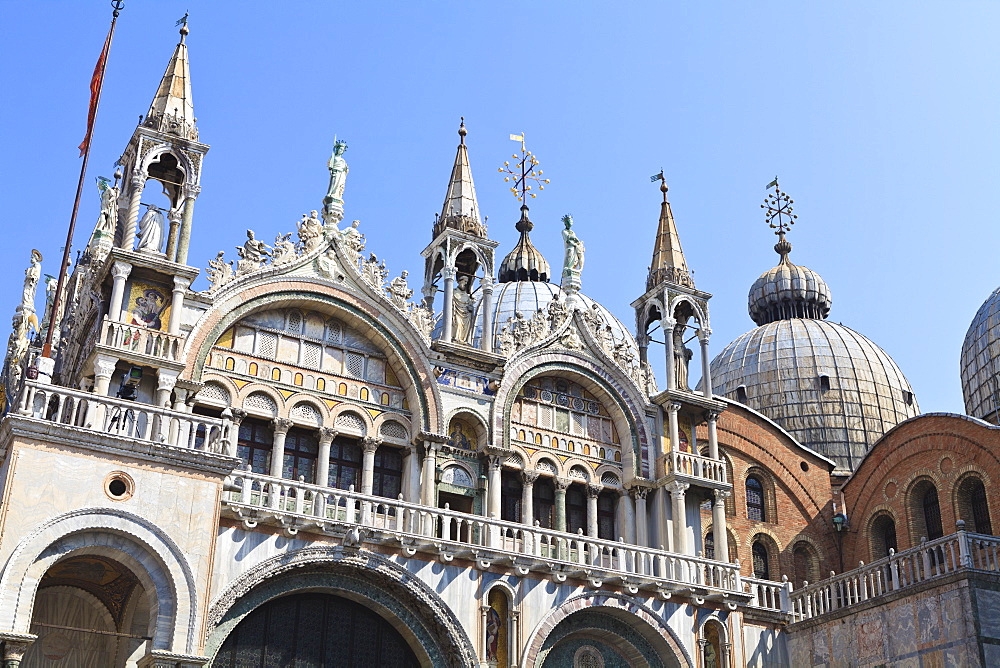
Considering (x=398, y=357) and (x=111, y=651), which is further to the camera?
(x=398, y=357)

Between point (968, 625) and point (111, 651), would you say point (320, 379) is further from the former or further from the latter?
point (968, 625)

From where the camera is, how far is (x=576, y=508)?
26.8 metres

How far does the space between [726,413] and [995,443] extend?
819cm

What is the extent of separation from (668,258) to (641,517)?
6797 millimetres

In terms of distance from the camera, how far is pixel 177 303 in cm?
2256

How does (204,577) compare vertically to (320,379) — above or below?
below

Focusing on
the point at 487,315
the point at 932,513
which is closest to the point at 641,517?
the point at 487,315

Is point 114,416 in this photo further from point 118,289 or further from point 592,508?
point 592,508

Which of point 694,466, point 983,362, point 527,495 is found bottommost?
point 527,495

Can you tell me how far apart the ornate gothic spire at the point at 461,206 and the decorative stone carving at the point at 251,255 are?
4.91 metres

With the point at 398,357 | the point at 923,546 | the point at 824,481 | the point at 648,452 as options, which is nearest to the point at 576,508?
the point at 648,452

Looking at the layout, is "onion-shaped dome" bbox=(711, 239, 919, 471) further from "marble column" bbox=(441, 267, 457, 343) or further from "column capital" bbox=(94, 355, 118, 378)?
"column capital" bbox=(94, 355, 118, 378)

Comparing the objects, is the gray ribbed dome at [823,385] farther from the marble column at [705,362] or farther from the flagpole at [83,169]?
the flagpole at [83,169]

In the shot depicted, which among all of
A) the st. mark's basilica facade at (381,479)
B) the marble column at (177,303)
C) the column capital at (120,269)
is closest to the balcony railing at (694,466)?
the st. mark's basilica facade at (381,479)
